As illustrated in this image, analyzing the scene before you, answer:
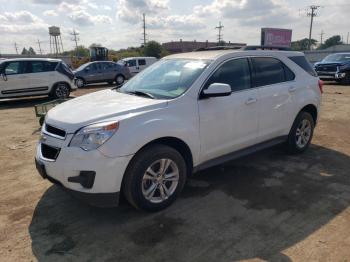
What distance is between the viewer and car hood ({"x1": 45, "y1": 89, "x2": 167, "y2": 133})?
134 inches

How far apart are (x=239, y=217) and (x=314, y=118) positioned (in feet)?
9.93

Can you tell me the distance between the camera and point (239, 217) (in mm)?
3600

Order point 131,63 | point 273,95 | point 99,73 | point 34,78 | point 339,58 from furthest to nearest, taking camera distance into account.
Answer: point 131,63
point 99,73
point 339,58
point 34,78
point 273,95

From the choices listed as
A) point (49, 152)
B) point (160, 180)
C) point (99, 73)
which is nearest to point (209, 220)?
point (160, 180)

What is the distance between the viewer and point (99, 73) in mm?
19859

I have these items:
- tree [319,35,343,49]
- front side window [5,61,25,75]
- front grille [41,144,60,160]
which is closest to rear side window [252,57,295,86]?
front grille [41,144,60,160]

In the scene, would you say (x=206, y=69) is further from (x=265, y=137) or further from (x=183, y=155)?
(x=265, y=137)

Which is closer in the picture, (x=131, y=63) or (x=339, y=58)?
(x=339, y=58)

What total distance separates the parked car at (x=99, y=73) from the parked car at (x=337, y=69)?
11356 millimetres

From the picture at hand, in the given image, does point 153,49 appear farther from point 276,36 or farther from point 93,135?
point 93,135

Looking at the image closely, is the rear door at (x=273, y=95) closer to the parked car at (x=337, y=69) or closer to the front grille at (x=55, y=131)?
the front grille at (x=55, y=131)

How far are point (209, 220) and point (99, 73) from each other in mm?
17564

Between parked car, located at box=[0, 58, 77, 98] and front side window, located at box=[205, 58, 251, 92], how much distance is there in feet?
34.0

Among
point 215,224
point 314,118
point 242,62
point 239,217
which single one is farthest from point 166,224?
point 314,118
